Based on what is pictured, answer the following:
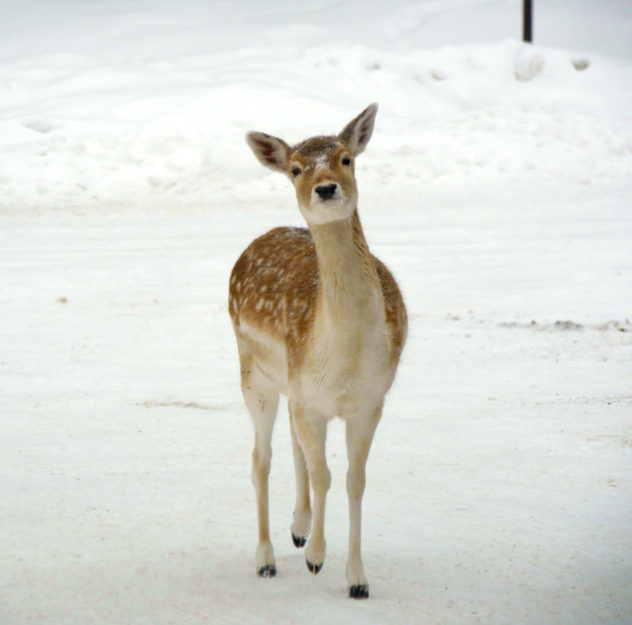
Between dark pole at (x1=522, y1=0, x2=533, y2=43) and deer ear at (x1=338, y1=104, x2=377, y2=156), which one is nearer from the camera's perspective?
deer ear at (x1=338, y1=104, x2=377, y2=156)

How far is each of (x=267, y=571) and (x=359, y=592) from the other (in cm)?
57

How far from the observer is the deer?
4.80 meters

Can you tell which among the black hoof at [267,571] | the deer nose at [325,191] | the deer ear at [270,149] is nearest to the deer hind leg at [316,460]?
the black hoof at [267,571]

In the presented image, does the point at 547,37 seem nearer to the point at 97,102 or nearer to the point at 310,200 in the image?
the point at 97,102

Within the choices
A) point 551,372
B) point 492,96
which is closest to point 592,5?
point 492,96

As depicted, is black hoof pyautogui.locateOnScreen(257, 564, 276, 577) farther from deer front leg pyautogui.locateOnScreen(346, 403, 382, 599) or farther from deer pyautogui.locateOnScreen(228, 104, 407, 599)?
deer front leg pyautogui.locateOnScreen(346, 403, 382, 599)

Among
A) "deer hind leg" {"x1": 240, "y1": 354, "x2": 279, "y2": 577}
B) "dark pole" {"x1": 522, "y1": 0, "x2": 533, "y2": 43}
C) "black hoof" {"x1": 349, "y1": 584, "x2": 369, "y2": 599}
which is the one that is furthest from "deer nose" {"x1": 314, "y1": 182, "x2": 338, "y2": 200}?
"dark pole" {"x1": 522, "y1": 0, "x2": 533, "y2": 43}

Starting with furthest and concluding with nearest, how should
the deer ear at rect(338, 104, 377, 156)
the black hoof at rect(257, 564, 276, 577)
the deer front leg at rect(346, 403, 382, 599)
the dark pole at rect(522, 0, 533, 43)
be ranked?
the dark pole at rect(522, 0, 533, 43) → the black hoof at rect(257, 564, 276, 577) → the deer ear at rect(338, 104, 377, 156) → the deer front leg at rect(346, 403, 382, 599)

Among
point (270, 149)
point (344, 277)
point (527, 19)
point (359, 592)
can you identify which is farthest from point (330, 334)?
point (527, 19)

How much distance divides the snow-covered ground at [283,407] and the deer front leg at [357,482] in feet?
0.42

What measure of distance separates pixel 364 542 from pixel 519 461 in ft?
5.86

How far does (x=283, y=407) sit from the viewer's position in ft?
33.7

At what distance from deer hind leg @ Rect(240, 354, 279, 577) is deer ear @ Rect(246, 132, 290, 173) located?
1.05 metres

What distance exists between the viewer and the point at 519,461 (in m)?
7.15
